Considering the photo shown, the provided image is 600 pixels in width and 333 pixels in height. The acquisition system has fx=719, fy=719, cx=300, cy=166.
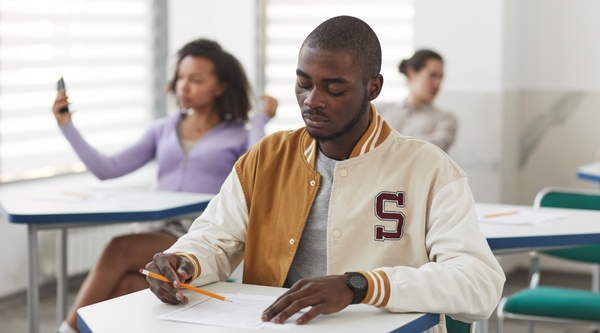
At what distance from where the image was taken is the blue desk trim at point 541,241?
211 centimetres

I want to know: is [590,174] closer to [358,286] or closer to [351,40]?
Answer: [351,40]

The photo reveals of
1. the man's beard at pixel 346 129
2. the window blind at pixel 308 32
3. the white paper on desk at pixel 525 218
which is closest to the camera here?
the man's beard at pixel 346 129

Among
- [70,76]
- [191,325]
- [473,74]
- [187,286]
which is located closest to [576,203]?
[473,74]

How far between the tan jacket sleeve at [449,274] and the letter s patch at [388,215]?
65 millimetres

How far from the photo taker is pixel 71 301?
4.16 metres

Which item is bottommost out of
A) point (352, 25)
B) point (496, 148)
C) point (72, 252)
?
point (72, 252)

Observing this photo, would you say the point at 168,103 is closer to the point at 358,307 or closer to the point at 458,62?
the point at 458,62

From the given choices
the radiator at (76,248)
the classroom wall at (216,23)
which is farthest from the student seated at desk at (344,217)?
the classroom wall at (216,23)

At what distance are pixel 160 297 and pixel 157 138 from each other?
74.9 inches

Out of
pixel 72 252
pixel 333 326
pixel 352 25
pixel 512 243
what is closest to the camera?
pixel 333 326

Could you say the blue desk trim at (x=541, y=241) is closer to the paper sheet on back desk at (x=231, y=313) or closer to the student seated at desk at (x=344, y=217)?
the student seated at desk at (x=344, y=217)

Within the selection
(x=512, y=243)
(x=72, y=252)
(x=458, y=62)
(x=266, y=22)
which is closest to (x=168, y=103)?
(x=266, y=22)

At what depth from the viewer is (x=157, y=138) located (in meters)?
3.31

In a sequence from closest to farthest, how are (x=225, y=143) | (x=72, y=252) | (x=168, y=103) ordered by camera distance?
(x=225, y=143) → (x=72, y=252) → (x=168, y=103)
